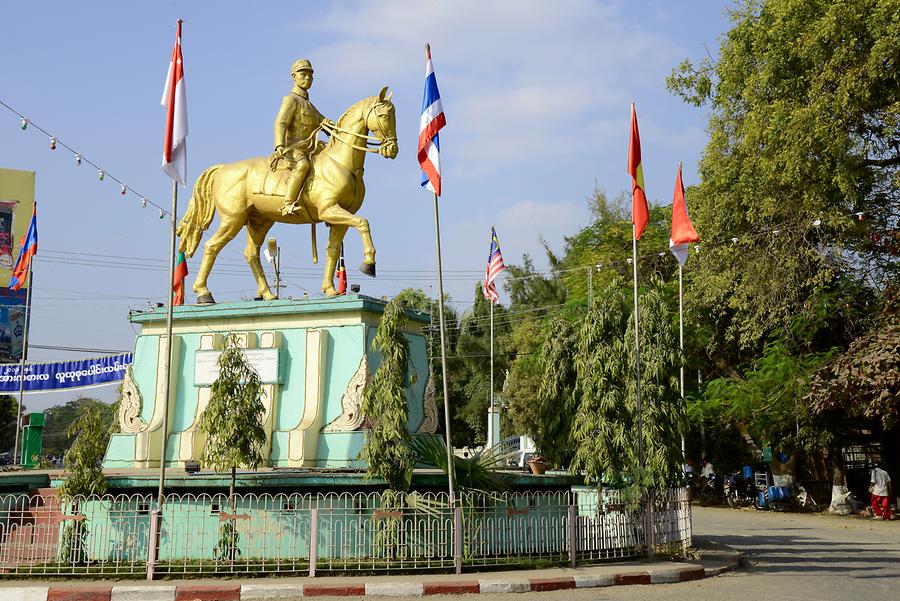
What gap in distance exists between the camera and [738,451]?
3228 cm

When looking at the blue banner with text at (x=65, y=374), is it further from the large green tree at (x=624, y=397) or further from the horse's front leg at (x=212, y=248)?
the large green tree at (x=624, y=397)

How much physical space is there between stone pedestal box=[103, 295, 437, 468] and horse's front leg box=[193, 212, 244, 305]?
0.50m

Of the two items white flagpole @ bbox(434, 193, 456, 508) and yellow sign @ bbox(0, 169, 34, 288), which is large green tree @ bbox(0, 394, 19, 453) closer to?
yellow sign @ bbox(0, 169, 34, 288)

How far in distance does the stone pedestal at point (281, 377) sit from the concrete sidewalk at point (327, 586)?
118 inches

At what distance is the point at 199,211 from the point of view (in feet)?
51.6

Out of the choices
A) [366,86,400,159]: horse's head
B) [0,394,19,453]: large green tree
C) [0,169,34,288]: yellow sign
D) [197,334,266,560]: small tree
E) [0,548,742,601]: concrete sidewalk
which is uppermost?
[0,169,34,288]: yellow sign

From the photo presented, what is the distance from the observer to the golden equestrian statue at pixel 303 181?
14203 millimetres

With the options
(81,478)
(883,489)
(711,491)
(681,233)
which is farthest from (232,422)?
(711,491)

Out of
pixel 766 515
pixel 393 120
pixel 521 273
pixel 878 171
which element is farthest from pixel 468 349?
pixel 393 120

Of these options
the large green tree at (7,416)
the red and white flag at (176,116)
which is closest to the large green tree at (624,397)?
the red and white flag at (176,116)

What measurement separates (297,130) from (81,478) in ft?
20.7

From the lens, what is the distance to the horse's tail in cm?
1568

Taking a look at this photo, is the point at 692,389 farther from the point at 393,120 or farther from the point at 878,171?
the point at 393,120

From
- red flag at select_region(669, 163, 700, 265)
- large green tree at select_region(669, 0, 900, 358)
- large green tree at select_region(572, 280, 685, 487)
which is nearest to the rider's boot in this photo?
large green tree at select_region(572, 280, 685, 487)
